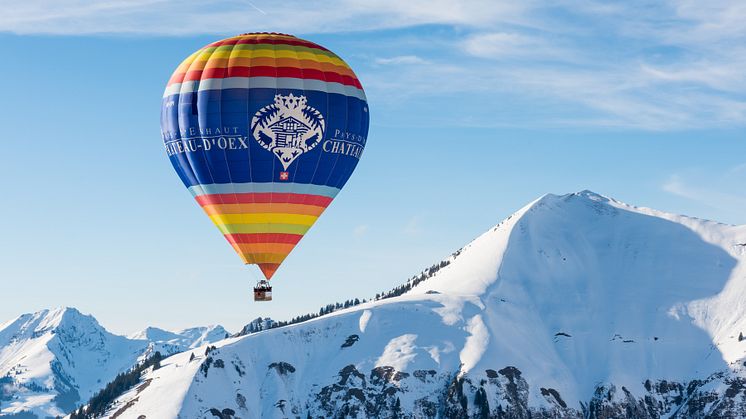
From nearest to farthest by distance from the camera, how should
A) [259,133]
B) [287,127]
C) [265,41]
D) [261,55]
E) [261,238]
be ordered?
[259,133], [287,127], [261,238], [261,55], [265,41]

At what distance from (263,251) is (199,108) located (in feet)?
45.5

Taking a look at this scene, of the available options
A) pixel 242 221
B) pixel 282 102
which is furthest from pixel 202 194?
pixel 282 102

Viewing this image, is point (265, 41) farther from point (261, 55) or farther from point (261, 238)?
point (261, 238)

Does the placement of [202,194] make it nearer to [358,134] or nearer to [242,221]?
[242,221]

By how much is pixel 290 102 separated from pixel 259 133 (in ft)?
12.7

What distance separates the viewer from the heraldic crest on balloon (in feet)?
346

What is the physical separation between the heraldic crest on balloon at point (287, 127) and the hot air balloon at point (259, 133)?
9cm

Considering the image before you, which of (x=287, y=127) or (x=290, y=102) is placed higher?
(x=290, y=102)

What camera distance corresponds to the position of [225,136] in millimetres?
105438

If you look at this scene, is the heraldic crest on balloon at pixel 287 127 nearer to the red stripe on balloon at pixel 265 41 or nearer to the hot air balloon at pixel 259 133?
the hot air balloon at pixel 259 133

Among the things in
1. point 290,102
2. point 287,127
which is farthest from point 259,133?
point 290,102

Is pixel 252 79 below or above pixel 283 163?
above

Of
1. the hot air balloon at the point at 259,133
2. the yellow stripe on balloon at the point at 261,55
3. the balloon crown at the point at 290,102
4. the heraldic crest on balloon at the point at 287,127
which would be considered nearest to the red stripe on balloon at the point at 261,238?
the hot air balloon at the point at 259,133

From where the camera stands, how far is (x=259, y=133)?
105 meters
